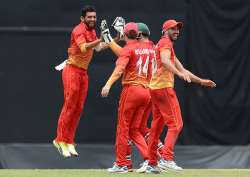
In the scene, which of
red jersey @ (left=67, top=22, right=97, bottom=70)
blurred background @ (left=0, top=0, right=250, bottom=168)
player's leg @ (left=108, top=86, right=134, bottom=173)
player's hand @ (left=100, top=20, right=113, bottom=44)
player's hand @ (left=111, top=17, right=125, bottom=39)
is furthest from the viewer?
blurred background @ (left=0, top=0, right=250, bottom=168)

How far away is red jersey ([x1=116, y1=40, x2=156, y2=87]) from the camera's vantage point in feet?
42.8

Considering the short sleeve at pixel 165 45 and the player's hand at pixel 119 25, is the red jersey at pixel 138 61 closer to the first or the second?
the short sleeve at pixel 165 45

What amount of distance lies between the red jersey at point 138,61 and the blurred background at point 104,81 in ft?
8.90

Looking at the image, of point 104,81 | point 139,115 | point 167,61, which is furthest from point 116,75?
point 104,81

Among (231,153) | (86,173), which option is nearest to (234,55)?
(231,153)

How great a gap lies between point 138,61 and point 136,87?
0.36m

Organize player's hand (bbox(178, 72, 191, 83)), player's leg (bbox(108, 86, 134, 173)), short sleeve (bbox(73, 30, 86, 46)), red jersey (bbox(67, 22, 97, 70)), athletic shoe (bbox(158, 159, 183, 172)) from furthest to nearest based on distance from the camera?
red jersey (bbox(67, 22, 97, 70)) → short sleeve (bbox(73, 30, 86, 46)) → athletic shoe (bbox(158, 159, 183, 172)) → player's leg (bbox(108, 86, 134, 173)) → player's hand (bbox(178, 72, 191, 83))

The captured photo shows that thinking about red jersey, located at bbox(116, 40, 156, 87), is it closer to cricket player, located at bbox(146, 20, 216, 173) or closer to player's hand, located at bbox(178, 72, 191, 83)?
cricket player, located at bbox(146, 20, 216, 173)

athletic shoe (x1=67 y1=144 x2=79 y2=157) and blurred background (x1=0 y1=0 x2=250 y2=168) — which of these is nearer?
athletic shoe (x1=67 y1=144 x2=79 y2=157)

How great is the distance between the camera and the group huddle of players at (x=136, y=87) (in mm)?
12719

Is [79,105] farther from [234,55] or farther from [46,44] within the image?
[234,55]

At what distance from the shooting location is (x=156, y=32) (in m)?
16.1

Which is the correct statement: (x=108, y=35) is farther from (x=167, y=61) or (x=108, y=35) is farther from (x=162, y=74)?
(x=167, y=61)

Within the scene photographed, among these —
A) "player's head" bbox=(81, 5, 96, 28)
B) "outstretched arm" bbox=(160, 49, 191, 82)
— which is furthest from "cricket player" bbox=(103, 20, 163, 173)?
"outstretched arm" bbox=(160, 49, 191, 82)
